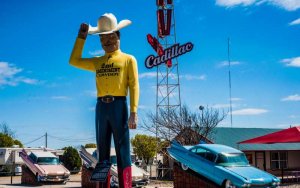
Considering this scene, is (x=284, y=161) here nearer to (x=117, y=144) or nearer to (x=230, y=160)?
(x=230, y=160)

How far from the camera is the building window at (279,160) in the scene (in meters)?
31.0

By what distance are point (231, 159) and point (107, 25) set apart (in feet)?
27.7

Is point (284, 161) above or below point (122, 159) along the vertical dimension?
below

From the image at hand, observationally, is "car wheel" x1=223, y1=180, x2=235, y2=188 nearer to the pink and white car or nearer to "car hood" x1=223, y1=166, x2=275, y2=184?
"car hood" x1=223, y1=166, x2=275, y2=184

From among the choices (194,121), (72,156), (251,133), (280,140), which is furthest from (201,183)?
(72,156)

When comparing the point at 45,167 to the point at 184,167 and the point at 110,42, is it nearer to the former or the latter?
the point at 184,167

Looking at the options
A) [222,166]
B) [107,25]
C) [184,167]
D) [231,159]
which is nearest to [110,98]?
[107,25]

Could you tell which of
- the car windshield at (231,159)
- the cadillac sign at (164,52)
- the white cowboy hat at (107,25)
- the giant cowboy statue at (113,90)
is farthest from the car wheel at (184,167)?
the cadillac sign at (164,52)

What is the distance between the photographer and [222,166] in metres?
13.6

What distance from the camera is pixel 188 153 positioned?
14.4 m

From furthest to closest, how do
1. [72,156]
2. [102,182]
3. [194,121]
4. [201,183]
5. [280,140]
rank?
[72,156] → [194,121] → [280,140] → [201,183] → [102,182]

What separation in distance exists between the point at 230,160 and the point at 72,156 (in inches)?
944

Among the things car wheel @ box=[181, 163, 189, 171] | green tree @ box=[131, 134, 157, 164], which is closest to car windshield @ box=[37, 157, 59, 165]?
car wheel @ box=[181, 163, 189, 171]

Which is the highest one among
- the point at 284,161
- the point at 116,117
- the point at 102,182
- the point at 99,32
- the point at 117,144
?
the point at 99,32
